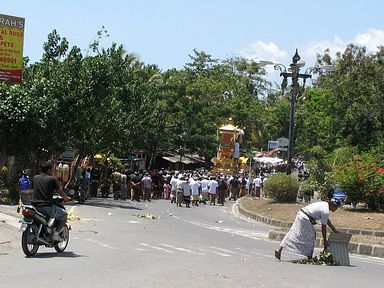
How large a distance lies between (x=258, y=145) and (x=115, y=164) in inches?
1564

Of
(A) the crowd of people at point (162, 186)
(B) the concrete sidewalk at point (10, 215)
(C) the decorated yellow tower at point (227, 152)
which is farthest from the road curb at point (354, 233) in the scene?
(C) the decorated yellow tower at point (227, 152)

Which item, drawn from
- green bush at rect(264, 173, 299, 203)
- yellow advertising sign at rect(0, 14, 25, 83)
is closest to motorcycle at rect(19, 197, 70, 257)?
yellow advertising sign at rect(0, 14, 25, 83)

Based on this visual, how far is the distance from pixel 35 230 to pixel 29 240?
0.67ft

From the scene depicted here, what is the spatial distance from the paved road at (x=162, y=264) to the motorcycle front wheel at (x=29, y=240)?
0.18 meters

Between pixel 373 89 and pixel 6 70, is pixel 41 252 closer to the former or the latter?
pixel 6 70

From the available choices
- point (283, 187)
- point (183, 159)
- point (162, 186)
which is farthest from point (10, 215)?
point (183, 159)

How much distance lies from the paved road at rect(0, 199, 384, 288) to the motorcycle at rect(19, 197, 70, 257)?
237mm

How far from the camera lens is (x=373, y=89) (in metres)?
43.8

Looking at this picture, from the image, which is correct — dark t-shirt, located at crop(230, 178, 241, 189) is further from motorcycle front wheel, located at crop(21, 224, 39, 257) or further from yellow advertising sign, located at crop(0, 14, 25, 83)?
motorcycle front wheel, located at crop(21, 224, 39, 257)

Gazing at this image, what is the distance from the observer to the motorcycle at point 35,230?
36.3ft

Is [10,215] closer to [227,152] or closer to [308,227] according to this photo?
[308,227]

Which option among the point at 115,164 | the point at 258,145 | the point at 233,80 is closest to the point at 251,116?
the point at 233,80

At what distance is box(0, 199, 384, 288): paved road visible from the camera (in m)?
9.12

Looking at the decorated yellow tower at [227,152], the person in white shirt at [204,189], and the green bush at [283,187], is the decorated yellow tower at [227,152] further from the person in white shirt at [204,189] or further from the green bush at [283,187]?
the green bush at [283,187]
